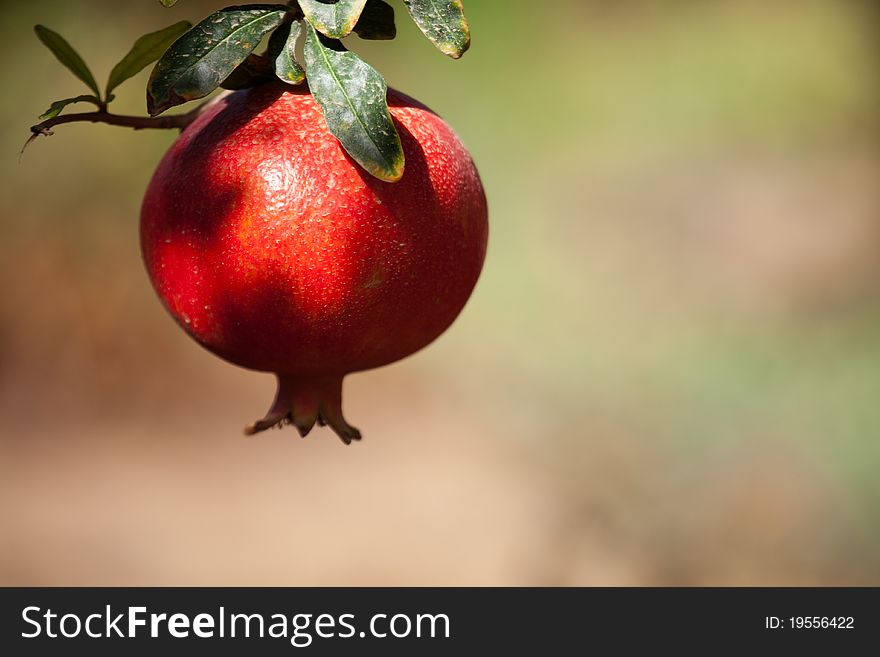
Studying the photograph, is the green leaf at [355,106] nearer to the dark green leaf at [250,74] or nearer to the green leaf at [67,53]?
the dark green leaf at [250,74]

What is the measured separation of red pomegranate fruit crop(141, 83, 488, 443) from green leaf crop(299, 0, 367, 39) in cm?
7

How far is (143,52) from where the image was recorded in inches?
34.5

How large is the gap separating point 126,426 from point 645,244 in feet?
7.49

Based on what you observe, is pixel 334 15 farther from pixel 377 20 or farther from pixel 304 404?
pixel 304 404

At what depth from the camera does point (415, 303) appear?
791 mm

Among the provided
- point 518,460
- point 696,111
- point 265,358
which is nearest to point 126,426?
point 518,460

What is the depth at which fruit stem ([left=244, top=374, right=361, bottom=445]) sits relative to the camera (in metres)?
0.88

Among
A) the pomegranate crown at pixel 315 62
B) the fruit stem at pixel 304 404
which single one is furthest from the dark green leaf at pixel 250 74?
the fruit stem at pixel 304 404

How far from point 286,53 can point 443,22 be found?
12 centimetres

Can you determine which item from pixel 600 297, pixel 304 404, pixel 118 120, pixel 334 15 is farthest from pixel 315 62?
pixel 600 297

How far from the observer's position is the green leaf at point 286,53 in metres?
0.78

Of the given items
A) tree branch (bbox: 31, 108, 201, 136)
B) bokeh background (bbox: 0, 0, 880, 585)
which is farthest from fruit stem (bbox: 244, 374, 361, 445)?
bokeh background (bbox: 0, 0, 880, 585)

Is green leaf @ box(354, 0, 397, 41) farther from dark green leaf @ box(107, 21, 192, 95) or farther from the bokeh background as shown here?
the bokeh background

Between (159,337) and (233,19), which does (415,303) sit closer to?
(233,19)
